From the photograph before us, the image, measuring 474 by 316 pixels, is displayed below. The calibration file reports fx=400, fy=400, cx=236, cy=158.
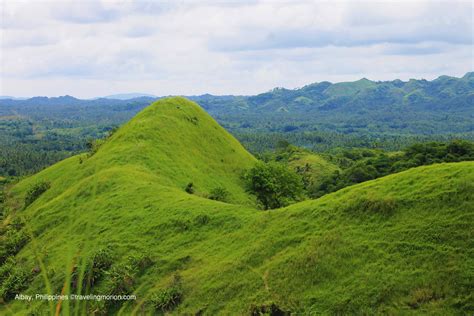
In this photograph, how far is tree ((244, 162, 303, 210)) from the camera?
207ft

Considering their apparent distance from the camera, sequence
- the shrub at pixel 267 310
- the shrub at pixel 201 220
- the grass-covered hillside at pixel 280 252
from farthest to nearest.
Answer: the shrub at pixel 201 220, the shrub at pixel 267 310, the grass-covered hillside at pixel 280 252

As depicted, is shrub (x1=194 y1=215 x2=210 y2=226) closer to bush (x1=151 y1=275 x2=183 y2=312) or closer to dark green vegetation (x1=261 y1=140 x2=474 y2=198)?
bush (x1=151 y1=275 x2=183 y2=312)

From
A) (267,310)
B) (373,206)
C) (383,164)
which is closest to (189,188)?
(373,206)

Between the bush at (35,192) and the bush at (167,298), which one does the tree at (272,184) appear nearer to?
the bush at (167,298)

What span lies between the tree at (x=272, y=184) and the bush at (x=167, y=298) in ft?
87.4

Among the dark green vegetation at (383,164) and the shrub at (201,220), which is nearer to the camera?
the shrub at (201,220)

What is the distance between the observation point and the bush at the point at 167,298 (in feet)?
125

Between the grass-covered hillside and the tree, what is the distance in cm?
1170

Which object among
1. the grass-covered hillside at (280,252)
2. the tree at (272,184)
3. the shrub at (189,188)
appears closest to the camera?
the grass-covered hillside at (280,252)

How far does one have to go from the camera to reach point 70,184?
85.8 metres

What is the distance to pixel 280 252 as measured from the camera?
3816 cm

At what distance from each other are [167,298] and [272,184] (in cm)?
2849

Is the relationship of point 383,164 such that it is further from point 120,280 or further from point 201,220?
point 120,280

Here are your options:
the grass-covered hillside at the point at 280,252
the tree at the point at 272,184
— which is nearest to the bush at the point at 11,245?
the grass-covered hillside at the point at 280,252
